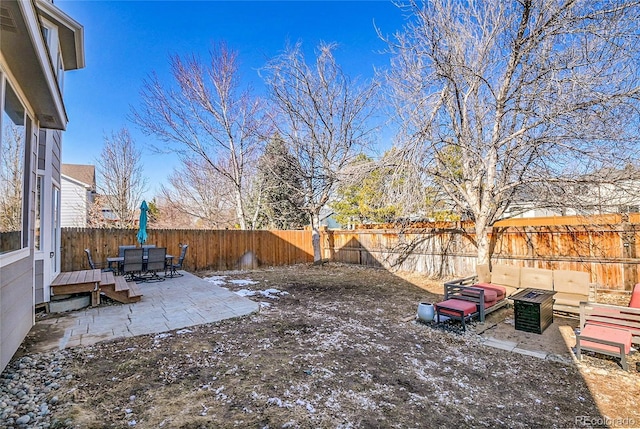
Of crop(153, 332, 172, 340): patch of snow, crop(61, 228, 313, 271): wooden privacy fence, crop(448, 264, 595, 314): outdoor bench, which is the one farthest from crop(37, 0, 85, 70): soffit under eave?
crop(448, 264, 595, 314): outdoor bench

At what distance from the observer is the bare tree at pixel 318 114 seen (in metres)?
11.8

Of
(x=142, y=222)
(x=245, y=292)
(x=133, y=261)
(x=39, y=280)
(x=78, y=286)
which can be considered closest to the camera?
(x=39, y=280)

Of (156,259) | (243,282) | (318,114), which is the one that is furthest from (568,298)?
(318,114)

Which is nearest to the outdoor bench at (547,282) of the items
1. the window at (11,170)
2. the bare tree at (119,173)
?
the window at (11,170)

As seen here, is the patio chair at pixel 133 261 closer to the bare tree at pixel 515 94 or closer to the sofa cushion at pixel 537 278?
the bare tree at pixel 515 94

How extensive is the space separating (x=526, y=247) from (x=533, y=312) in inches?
152

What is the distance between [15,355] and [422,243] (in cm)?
961

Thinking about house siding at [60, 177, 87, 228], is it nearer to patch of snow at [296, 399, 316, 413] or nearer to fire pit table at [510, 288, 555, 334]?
patch of snow at [296, 399, 316, 413]

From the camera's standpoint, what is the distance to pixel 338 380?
10.0 ft

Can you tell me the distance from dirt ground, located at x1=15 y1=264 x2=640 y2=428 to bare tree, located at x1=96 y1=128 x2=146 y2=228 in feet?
44.3

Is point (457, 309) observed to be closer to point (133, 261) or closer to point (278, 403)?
point (278, 403)

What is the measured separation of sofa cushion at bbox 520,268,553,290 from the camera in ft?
19.1

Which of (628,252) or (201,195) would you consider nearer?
(628,252)

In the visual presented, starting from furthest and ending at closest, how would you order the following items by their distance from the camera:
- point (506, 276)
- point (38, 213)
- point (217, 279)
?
point (217, 279), point (506, 276), point (38, 213)
